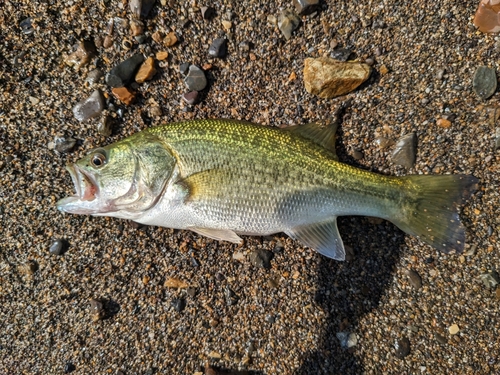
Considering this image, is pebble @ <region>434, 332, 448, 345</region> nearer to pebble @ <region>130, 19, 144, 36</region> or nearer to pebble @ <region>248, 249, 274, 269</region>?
pebble @ <region>248, 249, 274, 269</region>

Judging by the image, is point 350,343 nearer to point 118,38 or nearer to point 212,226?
point 212,226

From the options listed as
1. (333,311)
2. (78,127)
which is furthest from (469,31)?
(78,127)

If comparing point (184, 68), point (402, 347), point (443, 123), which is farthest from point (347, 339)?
point (184, 68)

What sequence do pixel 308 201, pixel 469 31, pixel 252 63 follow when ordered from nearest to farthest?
pixel 308 201 → pixel 469 31 → pixel 252 63

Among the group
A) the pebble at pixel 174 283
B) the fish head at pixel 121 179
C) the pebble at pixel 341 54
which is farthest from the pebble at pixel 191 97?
the pebble at pixel 174 283

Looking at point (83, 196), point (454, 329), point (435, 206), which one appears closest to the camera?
point (83, 196)

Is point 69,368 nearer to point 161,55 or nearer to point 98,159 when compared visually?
point 98,159

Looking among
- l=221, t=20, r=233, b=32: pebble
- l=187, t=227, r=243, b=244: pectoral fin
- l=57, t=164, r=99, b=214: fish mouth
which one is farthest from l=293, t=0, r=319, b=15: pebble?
Answer: l=57, t=164, r=99, b=214: fish mouth

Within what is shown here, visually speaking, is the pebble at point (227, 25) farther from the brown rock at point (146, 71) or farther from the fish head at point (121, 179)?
Answer: the fish head at point (121, 179)
